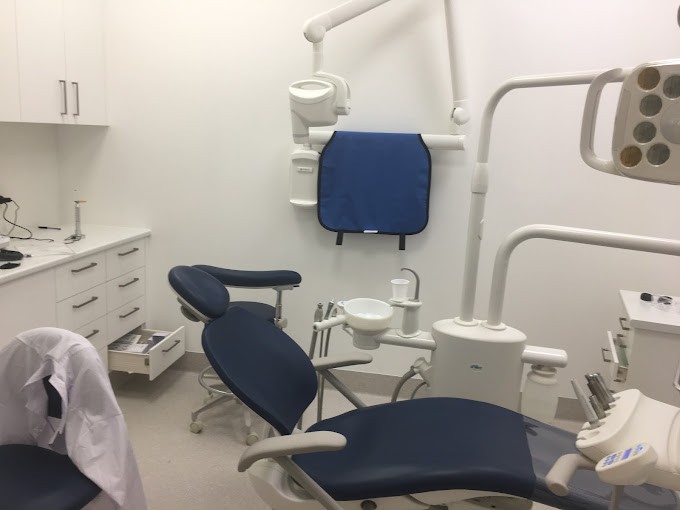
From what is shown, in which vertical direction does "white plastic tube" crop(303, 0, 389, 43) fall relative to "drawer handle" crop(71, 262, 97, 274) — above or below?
above

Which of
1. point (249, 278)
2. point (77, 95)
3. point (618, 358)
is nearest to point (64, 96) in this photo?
point (77, 95)

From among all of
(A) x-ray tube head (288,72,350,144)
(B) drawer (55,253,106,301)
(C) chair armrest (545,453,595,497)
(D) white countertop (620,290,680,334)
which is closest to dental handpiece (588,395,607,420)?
(C) chair armrest (545,453,595,497)

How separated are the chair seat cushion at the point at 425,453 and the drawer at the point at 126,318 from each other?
1532mm

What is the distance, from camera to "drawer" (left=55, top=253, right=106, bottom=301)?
2.41 metres

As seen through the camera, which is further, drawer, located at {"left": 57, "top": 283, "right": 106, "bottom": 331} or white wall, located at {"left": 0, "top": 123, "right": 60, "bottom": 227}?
white wall, located at {"left": 0, "top": 123, "right": 60, "bottom": 227}

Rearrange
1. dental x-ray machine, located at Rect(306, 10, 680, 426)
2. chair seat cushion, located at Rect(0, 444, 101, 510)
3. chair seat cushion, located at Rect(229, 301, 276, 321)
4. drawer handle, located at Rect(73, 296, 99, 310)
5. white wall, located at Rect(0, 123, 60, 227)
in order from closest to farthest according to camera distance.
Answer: chair seat cushion, located at Rect(0, 444, 101, 510), dental x-ray machine, located at Rect(306, 10, 680, 426), drawer handle, located at Rect(73, 296, 99, 310), chair seat cushion, located at Rect(229, 301, 276, 321), white wall, located at Rect(0, 123, 60, 227)

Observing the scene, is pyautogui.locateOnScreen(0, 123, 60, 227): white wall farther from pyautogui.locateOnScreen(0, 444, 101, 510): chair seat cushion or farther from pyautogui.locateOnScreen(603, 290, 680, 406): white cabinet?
pyautogui.locateOnScreen(603, 290, 680, 406): white cabinet

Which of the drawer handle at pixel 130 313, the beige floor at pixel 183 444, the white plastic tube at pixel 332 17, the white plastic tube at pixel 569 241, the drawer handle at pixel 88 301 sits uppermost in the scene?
the white plastic tube at pixel 332 17

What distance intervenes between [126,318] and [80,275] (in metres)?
0.50

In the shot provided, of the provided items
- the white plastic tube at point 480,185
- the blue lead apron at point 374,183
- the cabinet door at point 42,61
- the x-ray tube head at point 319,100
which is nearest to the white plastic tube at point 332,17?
the x-ray tube head at point 319,100

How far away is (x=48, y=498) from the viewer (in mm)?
1411

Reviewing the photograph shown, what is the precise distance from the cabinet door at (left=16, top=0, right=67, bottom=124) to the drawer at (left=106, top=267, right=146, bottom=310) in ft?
2.80

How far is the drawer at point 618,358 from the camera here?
89.4 inches

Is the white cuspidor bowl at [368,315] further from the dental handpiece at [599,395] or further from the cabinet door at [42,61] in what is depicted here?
the cabinet door at [42,61]
